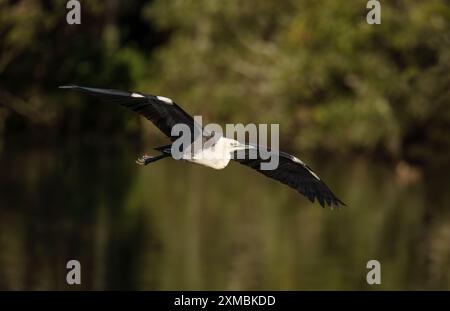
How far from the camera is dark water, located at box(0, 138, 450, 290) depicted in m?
22.0

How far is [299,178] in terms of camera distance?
10414 millimetres

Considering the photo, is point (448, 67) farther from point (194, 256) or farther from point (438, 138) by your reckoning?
point (194, 256)

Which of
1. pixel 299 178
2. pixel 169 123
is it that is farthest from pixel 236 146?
pixel 299 178

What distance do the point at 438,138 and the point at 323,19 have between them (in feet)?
16.2

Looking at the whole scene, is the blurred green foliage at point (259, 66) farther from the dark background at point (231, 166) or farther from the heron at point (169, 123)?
the heron at point (169, 123)

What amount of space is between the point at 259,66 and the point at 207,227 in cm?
1096

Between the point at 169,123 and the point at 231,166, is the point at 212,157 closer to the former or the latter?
the point at 169,123

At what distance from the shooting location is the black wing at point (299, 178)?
33.4 feet

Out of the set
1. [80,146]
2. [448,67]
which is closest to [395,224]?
[448,67]

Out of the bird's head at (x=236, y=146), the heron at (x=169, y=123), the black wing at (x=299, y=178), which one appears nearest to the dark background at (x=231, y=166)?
the black wing at (x=299, y=178)

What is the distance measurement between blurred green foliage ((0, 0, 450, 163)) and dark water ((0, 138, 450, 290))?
169cm

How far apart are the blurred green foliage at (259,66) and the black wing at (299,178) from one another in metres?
9.88

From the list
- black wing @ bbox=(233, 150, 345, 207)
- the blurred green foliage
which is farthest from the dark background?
black wing @ bbox=(233, 150, 345, 207)

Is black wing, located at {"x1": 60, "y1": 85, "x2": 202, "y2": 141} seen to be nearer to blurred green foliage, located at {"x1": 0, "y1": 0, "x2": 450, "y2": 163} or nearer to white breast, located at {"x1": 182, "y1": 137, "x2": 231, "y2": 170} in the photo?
white breast, located at {"x1": 182, "y1": 137, "x2": 231, "y2": 170}
